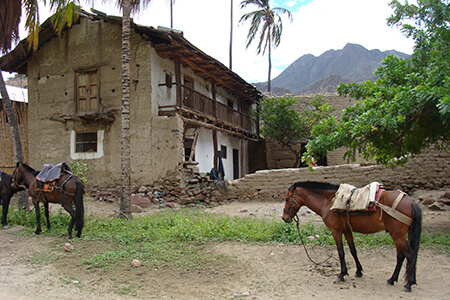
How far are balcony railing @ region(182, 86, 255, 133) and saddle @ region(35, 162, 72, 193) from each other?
7447 mm

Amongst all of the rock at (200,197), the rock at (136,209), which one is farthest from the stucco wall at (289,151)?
the rock at (136,209)

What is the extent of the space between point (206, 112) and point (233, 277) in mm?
11513

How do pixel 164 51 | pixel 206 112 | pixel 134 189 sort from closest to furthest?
pixel 134 189
pixel 164 51
pixel 206 112

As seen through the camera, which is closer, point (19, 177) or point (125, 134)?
point (19, 177)

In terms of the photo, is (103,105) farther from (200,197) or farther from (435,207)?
(435,207)

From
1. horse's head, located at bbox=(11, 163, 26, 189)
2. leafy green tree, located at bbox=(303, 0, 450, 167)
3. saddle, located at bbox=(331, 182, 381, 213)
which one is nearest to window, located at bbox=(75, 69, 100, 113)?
horse's head, located at bbox=(11, 163, 26, 189)

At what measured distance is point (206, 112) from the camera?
613 inches

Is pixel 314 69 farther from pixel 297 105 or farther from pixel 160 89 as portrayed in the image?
pixel 160 89

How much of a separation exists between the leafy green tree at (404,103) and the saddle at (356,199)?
193cm

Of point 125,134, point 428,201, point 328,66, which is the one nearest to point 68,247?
point 125,134

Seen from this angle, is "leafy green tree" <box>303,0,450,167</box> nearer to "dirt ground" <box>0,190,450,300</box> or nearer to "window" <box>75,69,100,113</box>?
"dirt ground" <box>0,190,450,300</box>

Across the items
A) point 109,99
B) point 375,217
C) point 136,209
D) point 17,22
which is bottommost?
point 136,209

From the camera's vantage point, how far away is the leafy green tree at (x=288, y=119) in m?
18.1

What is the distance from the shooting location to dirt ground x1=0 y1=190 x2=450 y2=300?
159 inches
